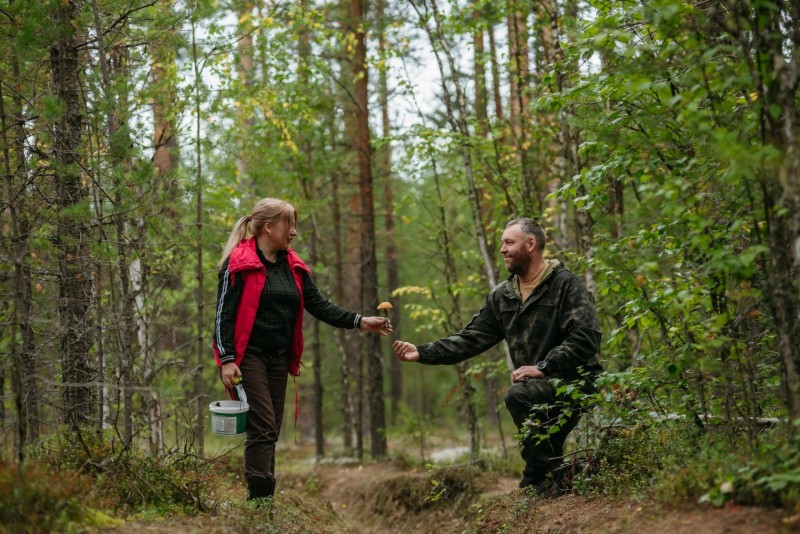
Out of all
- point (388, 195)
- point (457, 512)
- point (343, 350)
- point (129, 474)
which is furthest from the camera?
point (388, 195)

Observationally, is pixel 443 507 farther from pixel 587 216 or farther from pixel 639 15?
pixel 639 15

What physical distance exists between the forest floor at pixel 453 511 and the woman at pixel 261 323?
0.59 m

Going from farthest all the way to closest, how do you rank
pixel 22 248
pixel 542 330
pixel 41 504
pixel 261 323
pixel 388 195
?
pixel 388 195, pixel 542 330, pixel 261 323, pixel 22 248, pixel 41 504

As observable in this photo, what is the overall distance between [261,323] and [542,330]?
7.35 ft

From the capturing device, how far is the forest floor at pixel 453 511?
345cm

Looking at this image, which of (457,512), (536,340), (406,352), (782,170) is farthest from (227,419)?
(782,170)

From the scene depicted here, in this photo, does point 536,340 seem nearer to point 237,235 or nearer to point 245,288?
point 245,288

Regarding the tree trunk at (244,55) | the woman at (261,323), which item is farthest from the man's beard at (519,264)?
the tree trunk at (244,55)

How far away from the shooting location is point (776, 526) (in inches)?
122

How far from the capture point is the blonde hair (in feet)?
17.9

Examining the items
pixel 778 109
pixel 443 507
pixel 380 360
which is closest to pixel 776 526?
pixel 778 109

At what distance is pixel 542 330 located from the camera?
5.59m

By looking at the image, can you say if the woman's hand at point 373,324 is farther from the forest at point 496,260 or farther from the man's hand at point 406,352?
the forest at point 496,260

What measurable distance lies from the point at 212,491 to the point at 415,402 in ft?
98.7
